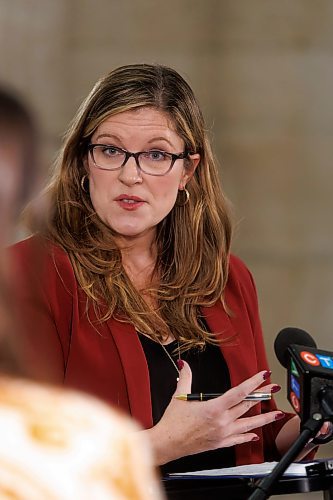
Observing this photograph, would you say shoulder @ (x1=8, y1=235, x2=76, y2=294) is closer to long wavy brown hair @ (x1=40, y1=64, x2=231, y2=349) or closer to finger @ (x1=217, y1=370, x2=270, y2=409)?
finger @ (x1=217, y1=370, x2=270, y2=409)

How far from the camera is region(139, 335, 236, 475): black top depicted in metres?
2.12

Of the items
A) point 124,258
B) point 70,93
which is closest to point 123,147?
point 124,258

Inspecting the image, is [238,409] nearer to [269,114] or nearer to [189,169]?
[189,169]

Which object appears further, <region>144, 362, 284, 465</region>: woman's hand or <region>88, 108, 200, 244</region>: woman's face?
<region>88, 108, 200, 244</region>: woman's face

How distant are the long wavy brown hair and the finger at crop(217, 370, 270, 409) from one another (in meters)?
0.31

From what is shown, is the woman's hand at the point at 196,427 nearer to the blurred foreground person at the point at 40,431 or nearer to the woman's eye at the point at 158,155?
the woman's eye at the point at 158,155

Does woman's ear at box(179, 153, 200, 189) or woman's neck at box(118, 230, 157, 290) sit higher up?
woman's ear at box(179, 153, 200, 189)

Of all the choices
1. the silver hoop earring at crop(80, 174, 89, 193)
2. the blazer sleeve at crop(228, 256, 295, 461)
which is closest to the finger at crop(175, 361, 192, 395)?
the blazer sleeve at crop(228, 256, 295, 461)

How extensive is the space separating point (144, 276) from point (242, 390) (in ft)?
1.75

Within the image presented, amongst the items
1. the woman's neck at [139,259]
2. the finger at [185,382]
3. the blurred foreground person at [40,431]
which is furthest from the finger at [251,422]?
the blurred foreground person at [40,431]

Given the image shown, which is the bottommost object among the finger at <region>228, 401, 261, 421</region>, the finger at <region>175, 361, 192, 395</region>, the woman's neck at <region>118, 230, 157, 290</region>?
the finger at <region>228, 401, 261, 421</region>

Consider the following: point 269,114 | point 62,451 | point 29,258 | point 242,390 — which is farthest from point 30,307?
point 269,114

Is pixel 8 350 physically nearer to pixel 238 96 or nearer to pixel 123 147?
pixel 123 147

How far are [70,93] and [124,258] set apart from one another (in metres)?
2.28
